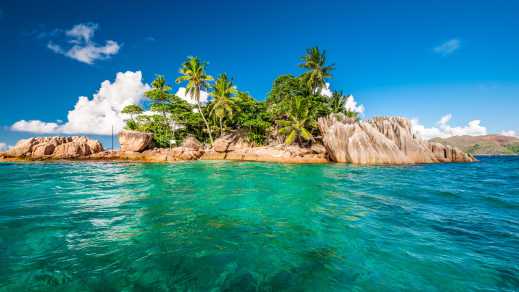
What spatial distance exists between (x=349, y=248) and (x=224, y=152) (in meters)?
31.2

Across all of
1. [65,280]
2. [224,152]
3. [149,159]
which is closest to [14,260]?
[65,280]

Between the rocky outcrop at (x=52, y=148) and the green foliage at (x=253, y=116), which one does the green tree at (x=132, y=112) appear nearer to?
the rocky outcrop at (x=52, y=148)

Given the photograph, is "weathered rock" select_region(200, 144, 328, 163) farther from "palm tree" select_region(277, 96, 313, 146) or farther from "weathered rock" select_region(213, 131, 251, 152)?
"palm tree" select_region(277, 96, 313, 146)

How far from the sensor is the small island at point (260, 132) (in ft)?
88.5

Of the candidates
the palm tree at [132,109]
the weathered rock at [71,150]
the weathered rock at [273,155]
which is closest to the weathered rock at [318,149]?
the weathered rock at [273,155]

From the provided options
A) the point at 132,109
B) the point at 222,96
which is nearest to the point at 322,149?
the point at 222,96

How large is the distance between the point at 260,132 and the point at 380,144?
19.2 m

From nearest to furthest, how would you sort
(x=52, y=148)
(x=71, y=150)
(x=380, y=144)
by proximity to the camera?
1. (x=380, y=144)
2. (x=52, y=148)
3. (x=71, y=150)

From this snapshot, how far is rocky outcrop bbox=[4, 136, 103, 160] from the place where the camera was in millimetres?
29734

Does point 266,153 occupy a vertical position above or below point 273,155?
above

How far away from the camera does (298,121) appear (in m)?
32.6

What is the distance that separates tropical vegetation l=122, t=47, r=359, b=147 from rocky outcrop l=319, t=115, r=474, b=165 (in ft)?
16.6

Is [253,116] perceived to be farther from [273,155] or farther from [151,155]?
[151,155]

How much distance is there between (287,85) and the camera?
38531 millimetres
